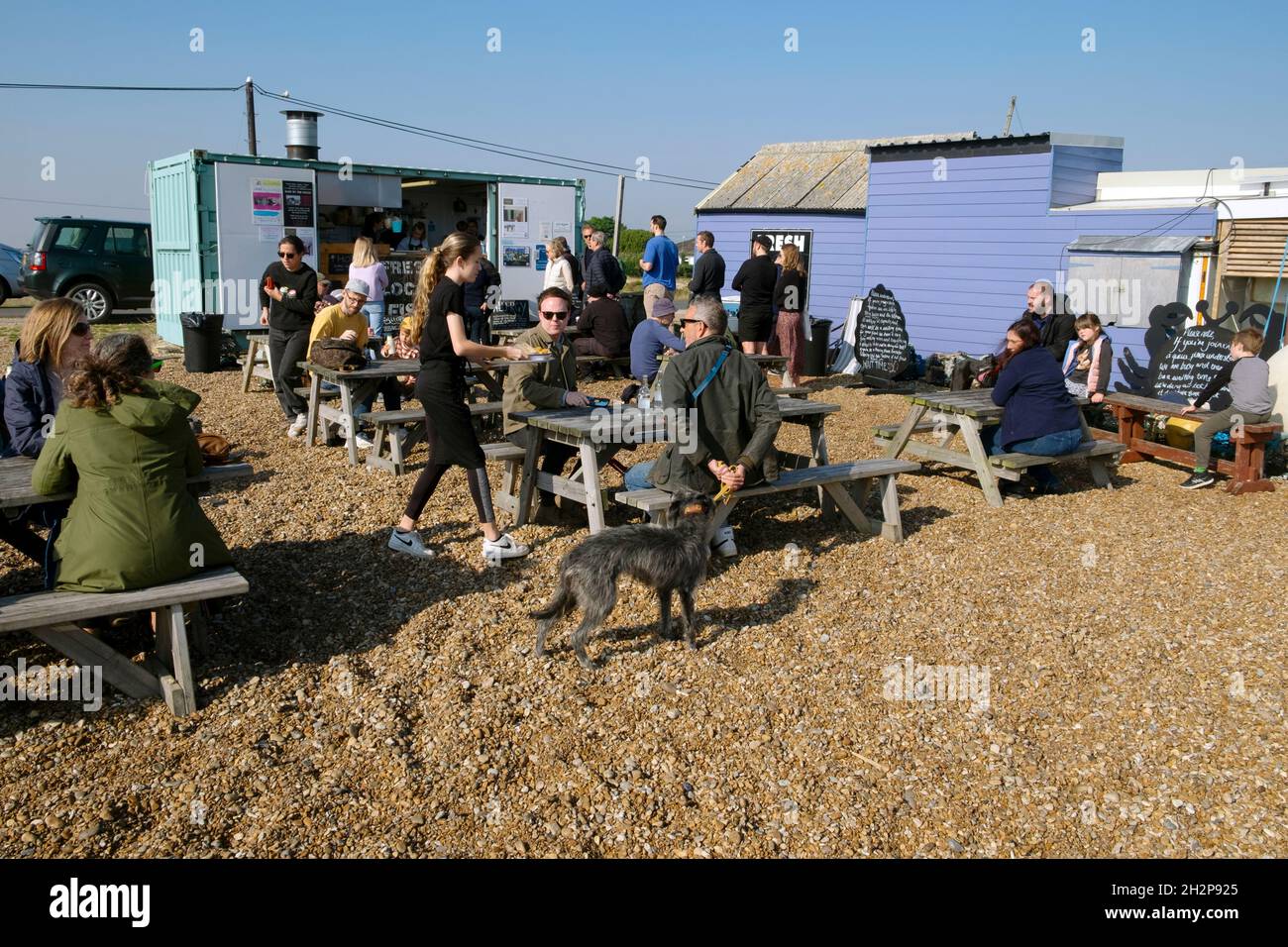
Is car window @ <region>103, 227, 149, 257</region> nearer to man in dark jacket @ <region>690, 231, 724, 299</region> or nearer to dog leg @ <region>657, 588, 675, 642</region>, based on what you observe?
man in dark jacket @ <region>690, 231, 724, 299</region>

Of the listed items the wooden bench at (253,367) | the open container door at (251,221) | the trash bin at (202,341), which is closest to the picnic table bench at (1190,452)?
the wooden bench at (253,367)

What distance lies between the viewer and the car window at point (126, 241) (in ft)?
57.4

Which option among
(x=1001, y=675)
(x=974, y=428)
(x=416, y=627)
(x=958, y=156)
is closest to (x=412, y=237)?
(x=958, y=156)

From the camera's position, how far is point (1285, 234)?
9711 mm

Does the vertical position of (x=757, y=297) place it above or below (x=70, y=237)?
below

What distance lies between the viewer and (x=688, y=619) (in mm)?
4555

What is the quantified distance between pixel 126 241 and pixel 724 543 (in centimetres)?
1585

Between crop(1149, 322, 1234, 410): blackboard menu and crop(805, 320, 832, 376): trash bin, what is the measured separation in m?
4.58

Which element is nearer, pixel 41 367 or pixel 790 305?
pixel 41 367

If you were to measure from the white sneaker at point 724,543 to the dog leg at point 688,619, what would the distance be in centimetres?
117
